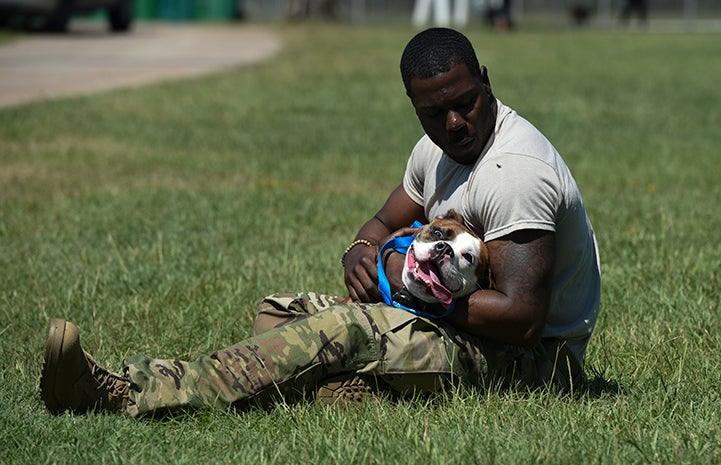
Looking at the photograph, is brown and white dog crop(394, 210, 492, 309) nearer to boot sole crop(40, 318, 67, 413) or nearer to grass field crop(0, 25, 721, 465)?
grass field crop(0, 25, 721, 465)

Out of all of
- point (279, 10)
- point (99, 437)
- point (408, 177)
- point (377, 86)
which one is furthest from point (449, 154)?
point (279, 10)

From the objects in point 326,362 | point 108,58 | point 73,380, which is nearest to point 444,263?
point 326,362

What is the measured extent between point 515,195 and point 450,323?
1.71ft

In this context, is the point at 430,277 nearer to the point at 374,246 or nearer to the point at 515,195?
the point at 515,195

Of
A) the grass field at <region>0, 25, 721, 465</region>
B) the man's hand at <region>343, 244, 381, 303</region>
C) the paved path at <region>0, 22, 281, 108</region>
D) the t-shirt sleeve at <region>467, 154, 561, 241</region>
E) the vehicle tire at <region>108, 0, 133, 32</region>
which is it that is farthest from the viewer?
the vehicle tire at <region>108, 0, 133, 32</region>

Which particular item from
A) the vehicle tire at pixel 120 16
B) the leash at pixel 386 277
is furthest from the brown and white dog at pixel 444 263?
the vehicle tire at pixel 120 16

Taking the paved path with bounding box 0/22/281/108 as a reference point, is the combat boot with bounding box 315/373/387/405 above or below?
above

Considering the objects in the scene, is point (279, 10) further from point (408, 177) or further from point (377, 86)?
point (408, 177)

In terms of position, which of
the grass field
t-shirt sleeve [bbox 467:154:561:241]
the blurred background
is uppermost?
t-shirt sleeve [bbox 467:154:561:241]

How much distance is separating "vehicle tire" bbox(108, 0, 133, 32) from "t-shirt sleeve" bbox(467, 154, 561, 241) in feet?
82.7

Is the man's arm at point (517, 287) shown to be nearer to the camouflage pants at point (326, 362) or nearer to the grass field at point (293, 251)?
the camouflage pants at point (326, 362)

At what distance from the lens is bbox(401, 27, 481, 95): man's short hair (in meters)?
3.82

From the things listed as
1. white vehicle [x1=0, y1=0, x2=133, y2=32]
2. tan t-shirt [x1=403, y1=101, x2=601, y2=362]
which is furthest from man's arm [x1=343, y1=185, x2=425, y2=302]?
white vehicle [x1=0, y1=0, x2=133, y2=32]

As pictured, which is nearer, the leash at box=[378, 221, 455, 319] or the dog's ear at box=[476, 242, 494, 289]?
the dog's ear at box=[476, 242, 494, 289]
